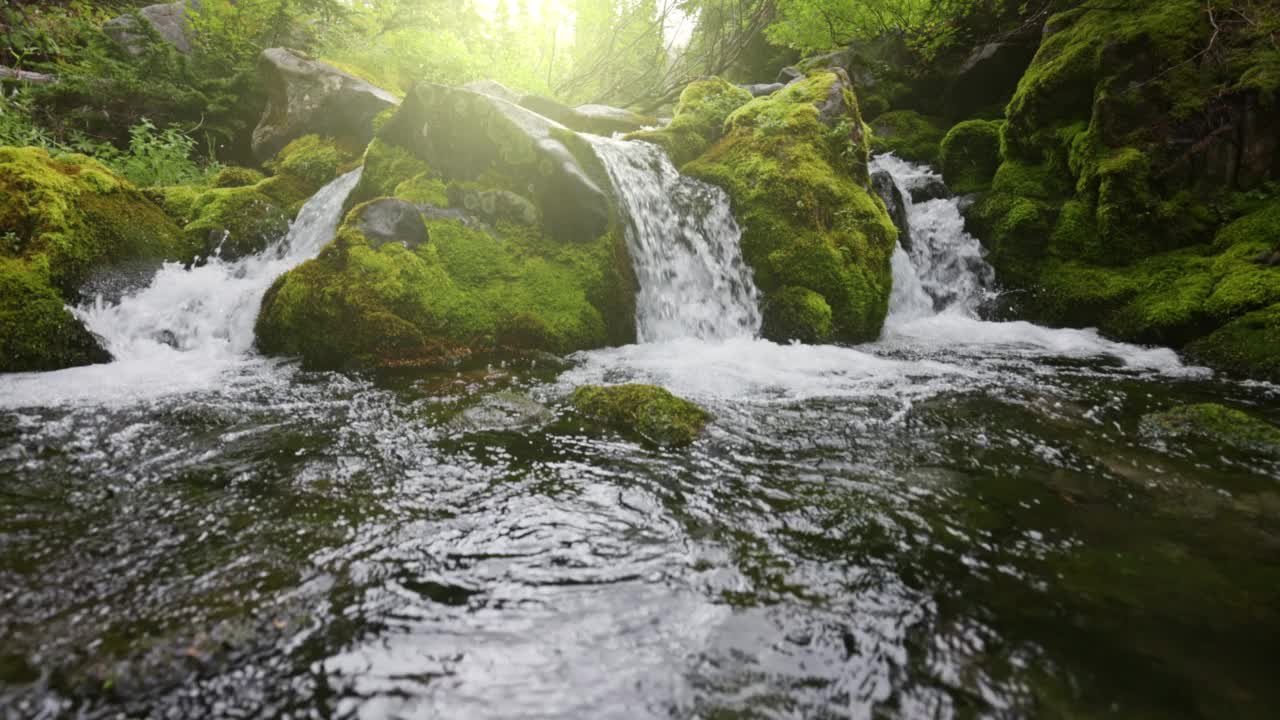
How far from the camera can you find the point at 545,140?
779 centimetres

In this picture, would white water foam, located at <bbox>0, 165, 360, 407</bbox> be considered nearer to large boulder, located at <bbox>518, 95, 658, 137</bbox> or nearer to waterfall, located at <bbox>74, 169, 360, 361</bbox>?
waterfall, located at <bbox>74, 169, 360, 361</bbox>

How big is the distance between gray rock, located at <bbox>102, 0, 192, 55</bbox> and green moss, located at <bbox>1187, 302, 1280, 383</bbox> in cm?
1947

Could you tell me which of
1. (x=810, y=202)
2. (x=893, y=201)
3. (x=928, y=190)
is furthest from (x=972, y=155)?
(x=810, y=202)

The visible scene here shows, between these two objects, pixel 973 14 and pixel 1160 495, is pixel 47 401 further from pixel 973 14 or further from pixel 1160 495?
pixel 973 14

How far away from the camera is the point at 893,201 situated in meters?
10.7

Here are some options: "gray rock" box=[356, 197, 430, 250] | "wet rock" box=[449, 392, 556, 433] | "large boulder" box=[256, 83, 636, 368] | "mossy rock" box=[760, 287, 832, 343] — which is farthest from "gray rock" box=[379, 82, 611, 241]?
"wet rock" box=[449, 392, 556, 433]

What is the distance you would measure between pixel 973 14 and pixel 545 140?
571 inches

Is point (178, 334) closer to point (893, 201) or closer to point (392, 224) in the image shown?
point (392, 224)

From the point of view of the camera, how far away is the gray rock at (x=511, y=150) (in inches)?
303

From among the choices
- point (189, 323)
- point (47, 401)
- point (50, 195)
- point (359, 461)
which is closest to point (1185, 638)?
point (359, 461)

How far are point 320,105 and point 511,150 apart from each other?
250 inches

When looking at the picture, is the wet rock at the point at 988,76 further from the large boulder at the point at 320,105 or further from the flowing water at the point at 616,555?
the large boulder at the point at 320,105

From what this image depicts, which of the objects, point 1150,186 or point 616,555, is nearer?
point 616,555

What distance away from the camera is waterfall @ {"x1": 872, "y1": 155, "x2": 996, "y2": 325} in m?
9.97
